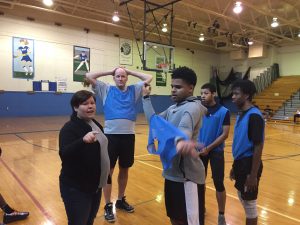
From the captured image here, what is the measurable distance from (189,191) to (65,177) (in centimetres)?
87

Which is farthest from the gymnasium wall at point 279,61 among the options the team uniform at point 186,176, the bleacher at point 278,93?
the team uniform at point 186,176

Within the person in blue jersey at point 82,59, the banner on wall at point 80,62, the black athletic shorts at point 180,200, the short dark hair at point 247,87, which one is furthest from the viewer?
the person in blue jersey at point 82,59

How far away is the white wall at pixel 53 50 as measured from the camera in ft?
42.6

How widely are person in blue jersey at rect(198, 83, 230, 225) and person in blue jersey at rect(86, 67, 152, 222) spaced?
2.55ft

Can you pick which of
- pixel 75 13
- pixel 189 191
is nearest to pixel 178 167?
pixel 189 191

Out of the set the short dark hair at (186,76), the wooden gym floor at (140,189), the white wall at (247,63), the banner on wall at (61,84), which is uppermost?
the white wall at (247,63)

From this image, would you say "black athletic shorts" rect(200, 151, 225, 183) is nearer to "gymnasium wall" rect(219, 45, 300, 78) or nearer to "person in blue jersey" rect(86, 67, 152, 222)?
"person in blue jersey" rect(86, 67, 152, 222)

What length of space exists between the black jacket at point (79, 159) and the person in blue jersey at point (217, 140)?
1.32 metres

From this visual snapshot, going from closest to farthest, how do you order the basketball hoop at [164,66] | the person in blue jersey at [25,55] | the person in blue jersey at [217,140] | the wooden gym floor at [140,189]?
1. the person in blue jersey at [217,140]
2. the wooden gym floor at [140,189]
3. the basketball hoop at [164,66]
4. the person in blue jersey at [25,55]

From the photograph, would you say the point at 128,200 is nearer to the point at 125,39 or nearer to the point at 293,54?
the point at 125,39

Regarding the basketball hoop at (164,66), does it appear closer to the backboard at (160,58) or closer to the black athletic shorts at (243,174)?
the backboard at (160,58)

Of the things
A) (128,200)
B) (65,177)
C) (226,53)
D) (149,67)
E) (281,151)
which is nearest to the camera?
(65,177)

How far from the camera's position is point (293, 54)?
63.7 feet

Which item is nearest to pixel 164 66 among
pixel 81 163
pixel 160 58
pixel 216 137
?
pixel 160 58
